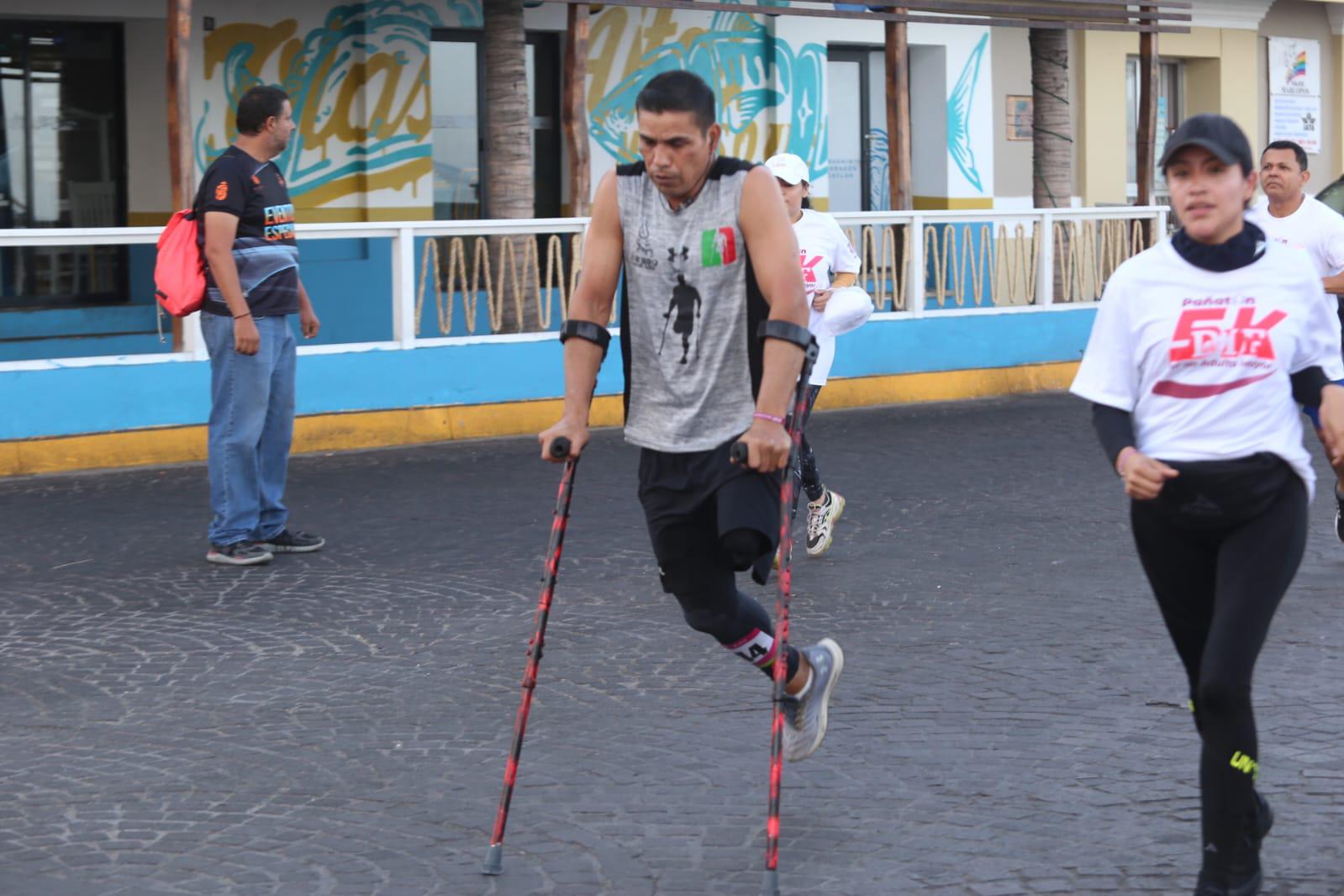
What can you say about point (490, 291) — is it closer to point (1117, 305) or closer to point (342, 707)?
point (342, 707)

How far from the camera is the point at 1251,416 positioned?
4074 millimetres

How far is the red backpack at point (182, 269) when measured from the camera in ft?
27.3

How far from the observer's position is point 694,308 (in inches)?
182

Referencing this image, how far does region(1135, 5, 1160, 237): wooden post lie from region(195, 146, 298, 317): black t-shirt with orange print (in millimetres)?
10844

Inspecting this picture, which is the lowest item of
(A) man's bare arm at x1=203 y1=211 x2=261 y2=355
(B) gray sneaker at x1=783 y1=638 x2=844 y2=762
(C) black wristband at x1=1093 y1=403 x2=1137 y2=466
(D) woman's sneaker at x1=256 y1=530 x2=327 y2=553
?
(B) gray sneaker at x1=783 y1=638 x2=844 y2=762

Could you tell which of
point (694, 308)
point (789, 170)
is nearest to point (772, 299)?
point (694, 308)

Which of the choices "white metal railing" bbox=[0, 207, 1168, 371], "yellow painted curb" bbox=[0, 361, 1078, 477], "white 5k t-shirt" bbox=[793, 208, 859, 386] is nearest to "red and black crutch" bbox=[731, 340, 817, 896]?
"white 5k t-shirt" bbox=[793, 208, 859, 386]

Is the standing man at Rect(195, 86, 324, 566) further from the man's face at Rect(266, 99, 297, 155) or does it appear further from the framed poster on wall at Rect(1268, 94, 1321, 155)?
the framed poster on wall at Rect(1268, 94, 1321, 155)

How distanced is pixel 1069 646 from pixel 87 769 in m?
3.26

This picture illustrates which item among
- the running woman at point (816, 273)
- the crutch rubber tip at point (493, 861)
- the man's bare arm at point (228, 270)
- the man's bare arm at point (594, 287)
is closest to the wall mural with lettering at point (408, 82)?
the man's bare arm at point (228, 270)

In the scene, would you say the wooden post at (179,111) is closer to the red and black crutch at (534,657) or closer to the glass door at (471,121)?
the glass door at (471,121)

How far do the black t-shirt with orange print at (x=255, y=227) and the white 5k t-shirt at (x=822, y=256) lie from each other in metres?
2.17

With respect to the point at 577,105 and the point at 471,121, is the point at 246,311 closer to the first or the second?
the point at 577,105

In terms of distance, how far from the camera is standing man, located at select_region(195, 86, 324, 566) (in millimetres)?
8305
